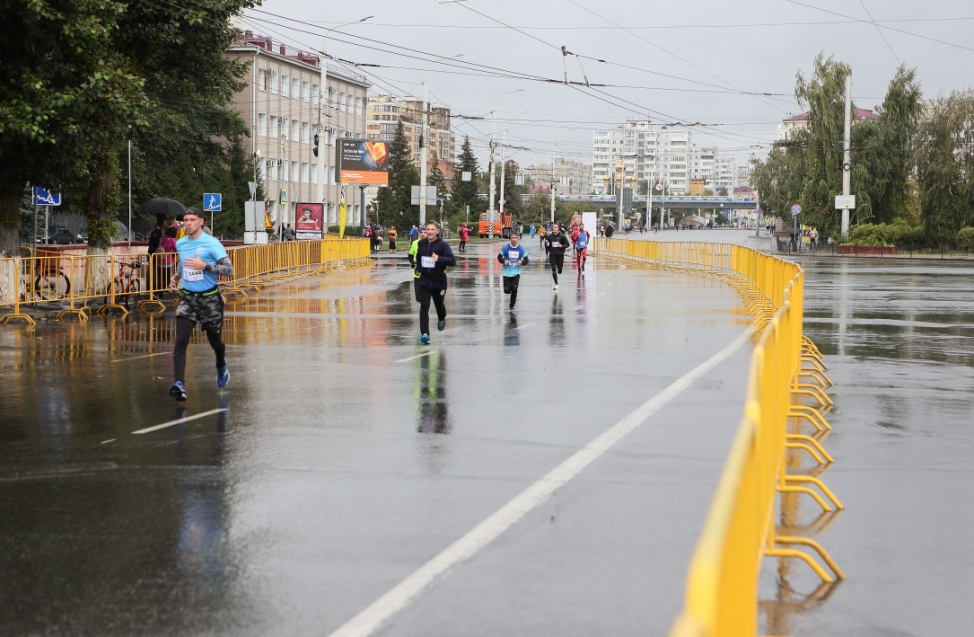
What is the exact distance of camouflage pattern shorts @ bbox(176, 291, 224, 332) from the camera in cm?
1223

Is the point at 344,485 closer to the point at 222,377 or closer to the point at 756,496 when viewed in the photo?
the point at 756,496

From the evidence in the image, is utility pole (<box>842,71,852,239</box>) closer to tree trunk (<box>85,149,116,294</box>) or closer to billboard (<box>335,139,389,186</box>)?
billboard (<box>335,139,389,186</box>)

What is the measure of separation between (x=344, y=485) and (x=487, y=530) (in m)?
1.56

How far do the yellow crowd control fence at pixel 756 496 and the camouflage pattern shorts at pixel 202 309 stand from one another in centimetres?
559

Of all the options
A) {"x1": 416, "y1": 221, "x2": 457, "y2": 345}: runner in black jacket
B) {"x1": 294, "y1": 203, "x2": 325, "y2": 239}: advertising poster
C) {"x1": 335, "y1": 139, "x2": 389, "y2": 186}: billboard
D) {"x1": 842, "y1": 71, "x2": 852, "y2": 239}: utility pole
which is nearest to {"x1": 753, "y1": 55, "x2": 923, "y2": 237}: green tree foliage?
{"x1": 842, "y1": 71, "x2": 852, "y2": 239}: utility pole

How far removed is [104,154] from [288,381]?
15.6 metres

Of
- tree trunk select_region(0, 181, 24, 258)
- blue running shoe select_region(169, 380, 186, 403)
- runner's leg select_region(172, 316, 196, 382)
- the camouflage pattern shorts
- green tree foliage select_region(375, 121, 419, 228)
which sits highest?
green tree foliage select_region(375, 121, 419, 228)

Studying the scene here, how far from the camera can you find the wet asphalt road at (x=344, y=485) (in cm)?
545

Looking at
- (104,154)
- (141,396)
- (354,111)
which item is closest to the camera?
(141,396)

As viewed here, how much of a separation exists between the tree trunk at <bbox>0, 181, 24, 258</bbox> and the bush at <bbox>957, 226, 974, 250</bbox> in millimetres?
53829

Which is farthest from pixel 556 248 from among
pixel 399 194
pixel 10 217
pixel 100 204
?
pixel 399 194

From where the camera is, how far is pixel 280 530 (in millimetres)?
6801

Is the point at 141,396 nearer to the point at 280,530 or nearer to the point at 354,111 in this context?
the point at 280,530

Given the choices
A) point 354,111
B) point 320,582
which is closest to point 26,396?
point 320,582
